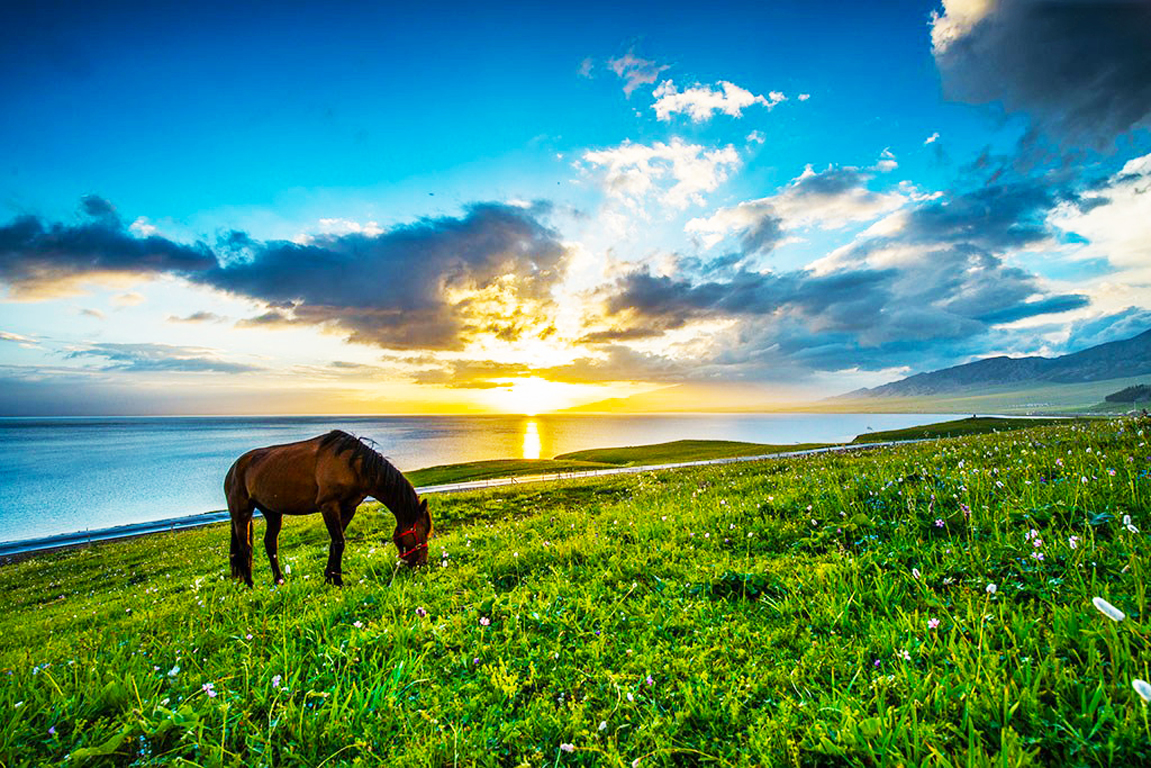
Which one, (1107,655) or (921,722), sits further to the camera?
(1107,655)

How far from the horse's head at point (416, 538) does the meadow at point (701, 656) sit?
0.95 meters

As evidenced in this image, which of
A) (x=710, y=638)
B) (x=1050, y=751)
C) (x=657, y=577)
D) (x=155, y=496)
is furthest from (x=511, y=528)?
(x=155, y=496)

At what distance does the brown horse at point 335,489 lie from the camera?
8.55 metres

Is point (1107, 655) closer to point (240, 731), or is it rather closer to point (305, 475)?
point (240, 731)

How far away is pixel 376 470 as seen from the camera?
349 inches

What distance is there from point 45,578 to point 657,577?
34.6 meters

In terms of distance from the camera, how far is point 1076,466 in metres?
6.93

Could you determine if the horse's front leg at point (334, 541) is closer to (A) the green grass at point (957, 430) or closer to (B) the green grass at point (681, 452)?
(A) the green grass at point (957, 430)

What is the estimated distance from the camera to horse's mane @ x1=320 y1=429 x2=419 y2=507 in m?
8.84

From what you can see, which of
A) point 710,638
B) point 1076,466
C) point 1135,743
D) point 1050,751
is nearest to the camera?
point 1135,743

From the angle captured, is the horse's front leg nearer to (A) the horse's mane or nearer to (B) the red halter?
(A) the horse's mane

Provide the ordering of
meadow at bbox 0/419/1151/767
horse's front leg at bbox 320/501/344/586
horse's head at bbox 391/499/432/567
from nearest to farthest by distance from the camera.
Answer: meadow at bbox 0/419/1151/767 < horse's front leg at bbox 320/501/344/586 < horse's head at bbox 391/499/432/567

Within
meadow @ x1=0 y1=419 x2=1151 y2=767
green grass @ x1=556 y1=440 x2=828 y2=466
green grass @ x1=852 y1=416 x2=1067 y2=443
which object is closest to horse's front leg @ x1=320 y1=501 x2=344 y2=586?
meadow @ x1=0 y1=419 x2=1151 y2=767

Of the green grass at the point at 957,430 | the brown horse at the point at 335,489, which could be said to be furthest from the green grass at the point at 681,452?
the brown horse at the point at 335,489
